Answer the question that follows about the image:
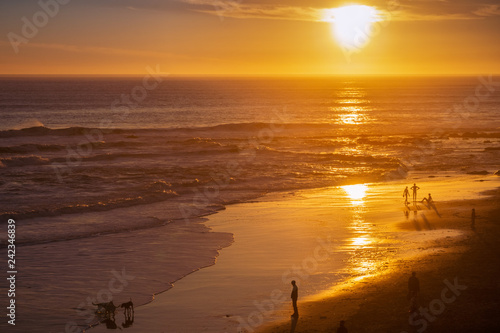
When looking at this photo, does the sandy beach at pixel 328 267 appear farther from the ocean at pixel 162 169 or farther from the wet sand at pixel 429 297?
the ocean at pixel 162 169

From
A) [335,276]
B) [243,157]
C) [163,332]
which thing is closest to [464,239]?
[335,276]

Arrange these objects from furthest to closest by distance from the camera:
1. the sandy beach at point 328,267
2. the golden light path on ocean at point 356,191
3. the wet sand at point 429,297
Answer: the golden light path on ocean at point 356,191 → the sandy beach at point 328,267 → the wet sand at point 429,297

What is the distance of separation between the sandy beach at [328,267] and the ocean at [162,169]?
1.57 meters

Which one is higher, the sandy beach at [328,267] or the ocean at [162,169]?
the ocean at [162,169]

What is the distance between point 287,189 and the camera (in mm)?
38406

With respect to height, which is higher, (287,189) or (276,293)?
(287,189)

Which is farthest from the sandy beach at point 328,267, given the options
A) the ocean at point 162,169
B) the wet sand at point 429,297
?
the ocean at point 162,169

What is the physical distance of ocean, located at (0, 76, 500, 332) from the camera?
22.8 metres

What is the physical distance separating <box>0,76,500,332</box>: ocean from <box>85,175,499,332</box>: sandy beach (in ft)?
5.17

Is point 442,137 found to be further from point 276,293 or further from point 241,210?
point 276,293

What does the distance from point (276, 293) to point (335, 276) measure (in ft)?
9.04

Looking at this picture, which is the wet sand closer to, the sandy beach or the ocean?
the sandy beach

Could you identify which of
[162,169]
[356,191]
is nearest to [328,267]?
[356,191]

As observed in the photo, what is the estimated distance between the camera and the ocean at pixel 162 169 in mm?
22830
